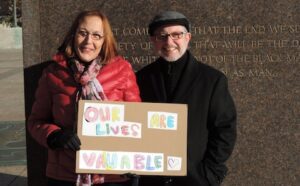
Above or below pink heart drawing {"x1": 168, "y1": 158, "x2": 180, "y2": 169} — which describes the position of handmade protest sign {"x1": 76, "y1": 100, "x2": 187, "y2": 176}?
above

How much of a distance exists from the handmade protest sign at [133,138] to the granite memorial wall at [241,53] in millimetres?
2019

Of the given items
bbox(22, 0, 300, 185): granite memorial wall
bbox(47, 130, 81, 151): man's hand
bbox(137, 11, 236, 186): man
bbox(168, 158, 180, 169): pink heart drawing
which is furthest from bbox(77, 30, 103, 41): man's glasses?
bbox(22, 0, 300, 185): granite memorial wall

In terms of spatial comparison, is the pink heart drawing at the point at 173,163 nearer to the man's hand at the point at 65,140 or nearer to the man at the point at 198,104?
the man at the point at 198,104

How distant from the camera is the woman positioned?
2.91m

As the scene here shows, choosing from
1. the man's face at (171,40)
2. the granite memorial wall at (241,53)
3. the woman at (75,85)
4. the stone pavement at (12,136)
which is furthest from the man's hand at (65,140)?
the stone pavement at (12,136)

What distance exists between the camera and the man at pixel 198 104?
10.0ft

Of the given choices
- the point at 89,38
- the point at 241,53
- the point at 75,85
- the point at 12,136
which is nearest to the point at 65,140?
the point at 75,85

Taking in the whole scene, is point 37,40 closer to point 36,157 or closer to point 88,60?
point 36,157

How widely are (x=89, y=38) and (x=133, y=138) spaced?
24.4 inches

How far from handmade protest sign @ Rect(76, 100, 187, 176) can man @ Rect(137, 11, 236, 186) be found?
0.45 ft

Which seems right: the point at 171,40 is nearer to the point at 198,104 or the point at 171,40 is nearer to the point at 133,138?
the point at 198,104

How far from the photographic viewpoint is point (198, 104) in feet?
10.1

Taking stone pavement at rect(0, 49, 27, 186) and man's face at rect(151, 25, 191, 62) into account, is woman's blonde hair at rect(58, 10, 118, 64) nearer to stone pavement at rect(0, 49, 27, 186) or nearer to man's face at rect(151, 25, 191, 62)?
man's face at rect(151, 25, 191, 62)

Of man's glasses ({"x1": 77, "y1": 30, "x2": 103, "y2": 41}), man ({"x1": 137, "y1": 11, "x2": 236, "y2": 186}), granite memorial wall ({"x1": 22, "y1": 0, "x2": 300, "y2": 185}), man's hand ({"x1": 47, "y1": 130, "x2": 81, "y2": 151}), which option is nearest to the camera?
man's hand ({"x1": 47, "y1": 130, "x2": 81, "y2": 151})
